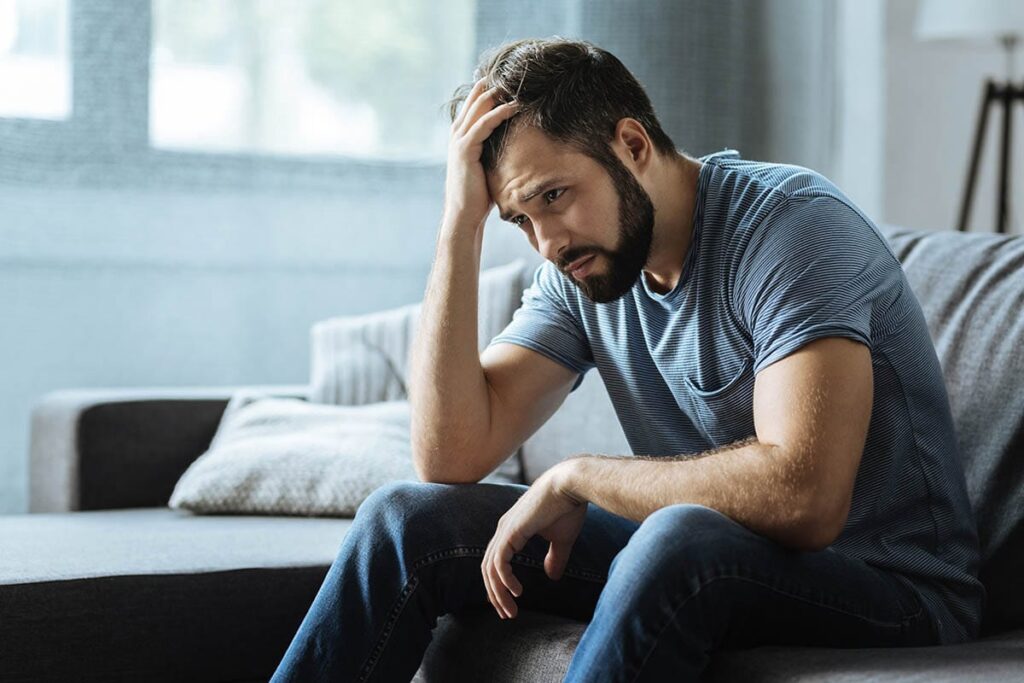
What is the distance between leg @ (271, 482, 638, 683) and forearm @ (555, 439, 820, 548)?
0.15m

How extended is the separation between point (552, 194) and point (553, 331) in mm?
251

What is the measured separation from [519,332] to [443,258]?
0.15 metres

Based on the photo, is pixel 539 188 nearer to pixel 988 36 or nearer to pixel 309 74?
pixel 309 74

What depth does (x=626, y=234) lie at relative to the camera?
1.43 metres

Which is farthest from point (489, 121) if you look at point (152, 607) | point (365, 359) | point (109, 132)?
point (109, 132)

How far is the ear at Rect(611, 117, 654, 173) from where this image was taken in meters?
1.44

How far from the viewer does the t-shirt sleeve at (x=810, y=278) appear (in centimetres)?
123

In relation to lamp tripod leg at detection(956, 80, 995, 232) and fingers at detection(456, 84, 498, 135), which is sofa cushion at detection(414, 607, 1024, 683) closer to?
fingers at detection(456, 84, 498, 135)

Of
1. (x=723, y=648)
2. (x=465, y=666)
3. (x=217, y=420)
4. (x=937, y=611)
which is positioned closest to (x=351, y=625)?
(x=465, y=666)

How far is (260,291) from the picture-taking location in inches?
113

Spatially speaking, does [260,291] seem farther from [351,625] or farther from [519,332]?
[351,625]

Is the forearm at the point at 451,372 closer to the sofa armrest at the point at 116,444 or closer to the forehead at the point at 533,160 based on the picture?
the forehead at the point at 533,160

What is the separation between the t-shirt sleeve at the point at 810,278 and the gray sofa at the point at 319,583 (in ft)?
0.94

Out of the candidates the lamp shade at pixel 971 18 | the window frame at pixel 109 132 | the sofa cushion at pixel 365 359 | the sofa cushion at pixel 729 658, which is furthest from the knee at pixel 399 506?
the lamp shade at pixel 971 18
